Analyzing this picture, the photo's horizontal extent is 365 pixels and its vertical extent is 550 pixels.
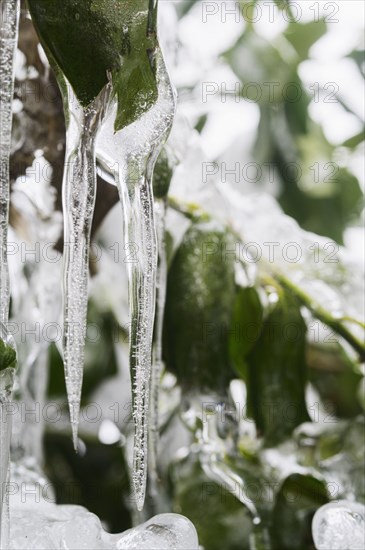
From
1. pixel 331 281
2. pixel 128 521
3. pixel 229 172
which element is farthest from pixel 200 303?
pixel 229 172

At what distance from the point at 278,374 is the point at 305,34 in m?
0.79

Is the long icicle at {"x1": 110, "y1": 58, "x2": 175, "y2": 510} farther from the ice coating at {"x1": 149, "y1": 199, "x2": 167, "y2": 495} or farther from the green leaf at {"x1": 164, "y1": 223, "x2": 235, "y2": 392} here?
the green leaf at {"x1": 164, "y1": 223, "x2": 235, "y2": 392}

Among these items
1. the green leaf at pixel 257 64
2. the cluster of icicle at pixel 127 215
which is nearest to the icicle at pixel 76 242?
the cluster of icicle at pixel 127 215

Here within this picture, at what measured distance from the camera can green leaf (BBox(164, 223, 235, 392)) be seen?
2.66ft

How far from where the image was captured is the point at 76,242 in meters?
0.55

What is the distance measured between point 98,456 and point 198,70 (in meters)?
0.67

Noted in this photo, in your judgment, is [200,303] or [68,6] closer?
[68,6]

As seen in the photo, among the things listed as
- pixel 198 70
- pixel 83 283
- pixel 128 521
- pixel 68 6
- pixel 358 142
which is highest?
pixel 198 70

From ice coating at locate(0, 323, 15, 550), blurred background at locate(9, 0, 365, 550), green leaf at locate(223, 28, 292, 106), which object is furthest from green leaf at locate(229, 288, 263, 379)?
green leaf at locate(223, 28, 292, 106)

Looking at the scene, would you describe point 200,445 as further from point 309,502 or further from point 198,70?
point 198,70

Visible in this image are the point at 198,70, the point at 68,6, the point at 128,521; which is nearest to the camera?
the point at 68,6

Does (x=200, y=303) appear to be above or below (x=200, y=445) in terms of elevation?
above

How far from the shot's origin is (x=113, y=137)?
54cm

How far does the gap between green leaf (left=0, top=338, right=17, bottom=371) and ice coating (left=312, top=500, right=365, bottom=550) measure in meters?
0.25
